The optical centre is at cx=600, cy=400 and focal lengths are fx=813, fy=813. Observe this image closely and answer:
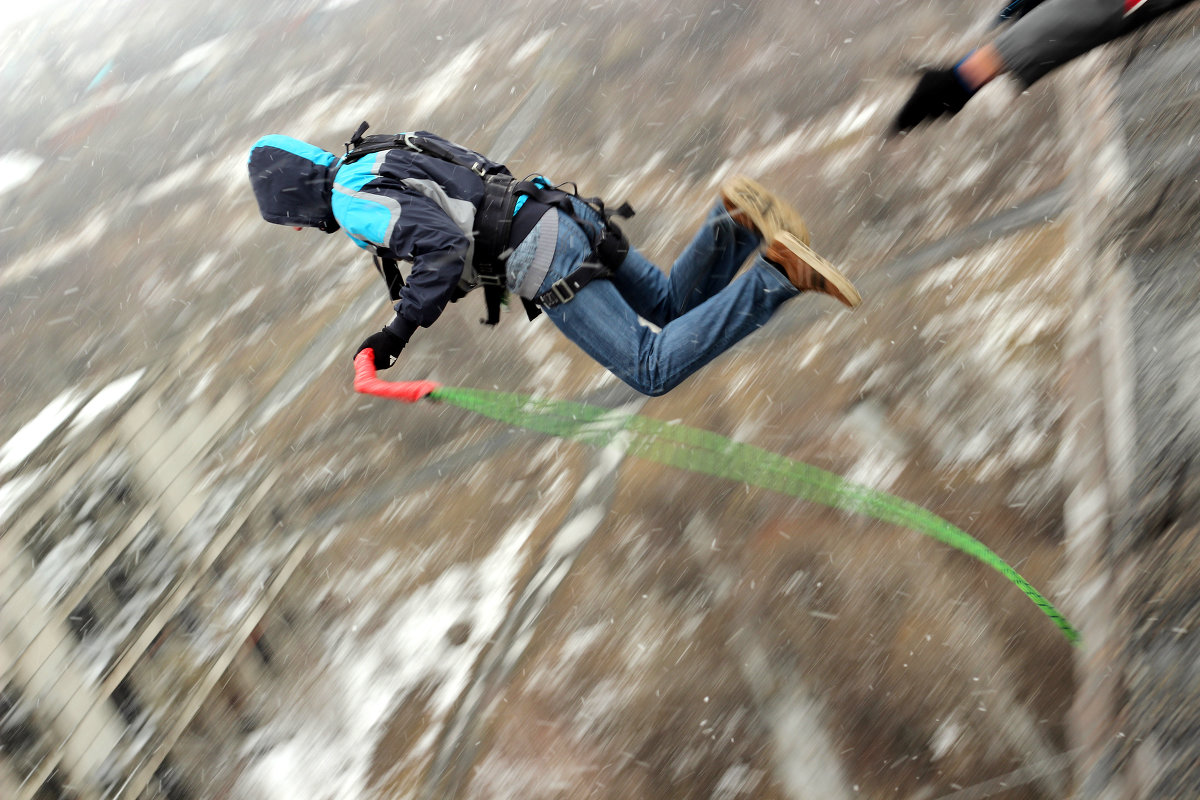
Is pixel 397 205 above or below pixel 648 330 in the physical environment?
above

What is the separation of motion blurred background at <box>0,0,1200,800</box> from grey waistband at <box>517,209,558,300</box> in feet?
3.56

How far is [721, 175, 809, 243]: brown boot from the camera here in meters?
2.25

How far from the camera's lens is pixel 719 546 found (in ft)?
9.04

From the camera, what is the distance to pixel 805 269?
213cm

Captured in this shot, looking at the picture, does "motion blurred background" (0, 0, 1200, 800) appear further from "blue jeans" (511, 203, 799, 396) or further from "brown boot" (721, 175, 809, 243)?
"brown boot" (721, 175, 809, 243)

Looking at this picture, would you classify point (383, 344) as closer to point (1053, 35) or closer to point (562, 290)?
point (562, 290)

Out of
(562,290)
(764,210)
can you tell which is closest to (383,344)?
(562,290)

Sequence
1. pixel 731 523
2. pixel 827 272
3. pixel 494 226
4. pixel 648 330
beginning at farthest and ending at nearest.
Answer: pixel 731 523, pixel 648 330, pixel 494 226, pixel 827 272

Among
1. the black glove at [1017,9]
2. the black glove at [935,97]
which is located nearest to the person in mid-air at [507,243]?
the black glove at [935,97]

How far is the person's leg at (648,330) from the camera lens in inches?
86.7

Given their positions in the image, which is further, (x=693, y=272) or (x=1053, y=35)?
(x=693, y=272)

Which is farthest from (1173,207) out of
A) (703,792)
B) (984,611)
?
(703,792)

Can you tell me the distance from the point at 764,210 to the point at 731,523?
1.09m

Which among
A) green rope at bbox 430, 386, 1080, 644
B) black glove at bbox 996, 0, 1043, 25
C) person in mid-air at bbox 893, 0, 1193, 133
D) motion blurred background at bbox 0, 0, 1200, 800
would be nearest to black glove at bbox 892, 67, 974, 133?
person in mid-air at bbox 893, 0, 1193, 133
